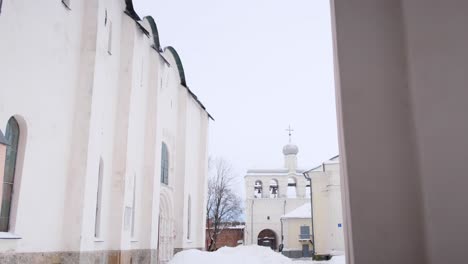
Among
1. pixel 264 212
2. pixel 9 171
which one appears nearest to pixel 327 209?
pixel 264 212

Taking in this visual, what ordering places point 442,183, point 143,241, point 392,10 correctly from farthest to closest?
point 143,241 < point 392,10 < point 442,183

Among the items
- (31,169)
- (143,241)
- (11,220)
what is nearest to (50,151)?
(31,169)

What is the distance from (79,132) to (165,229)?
32.6ft

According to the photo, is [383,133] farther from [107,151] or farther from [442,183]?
[107,151]

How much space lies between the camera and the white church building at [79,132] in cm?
955

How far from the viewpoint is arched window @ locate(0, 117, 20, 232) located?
30.5ft

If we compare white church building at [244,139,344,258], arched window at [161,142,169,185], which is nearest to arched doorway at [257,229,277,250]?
white church building at [244,139,344,258]

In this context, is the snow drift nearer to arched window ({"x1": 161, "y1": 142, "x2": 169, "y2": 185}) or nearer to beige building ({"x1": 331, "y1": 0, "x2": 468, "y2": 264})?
arched window ({"x1": 161, "y1": 142, "x2": 169, "y2": 185})

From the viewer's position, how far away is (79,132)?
11.8 meters

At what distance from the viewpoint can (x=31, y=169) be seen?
10.0 metres

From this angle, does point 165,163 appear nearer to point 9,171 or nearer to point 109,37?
point 109,37

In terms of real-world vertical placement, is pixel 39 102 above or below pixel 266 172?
below

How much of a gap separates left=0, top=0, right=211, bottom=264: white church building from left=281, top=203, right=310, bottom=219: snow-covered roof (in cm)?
3414

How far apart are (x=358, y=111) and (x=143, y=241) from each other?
15428 mm
